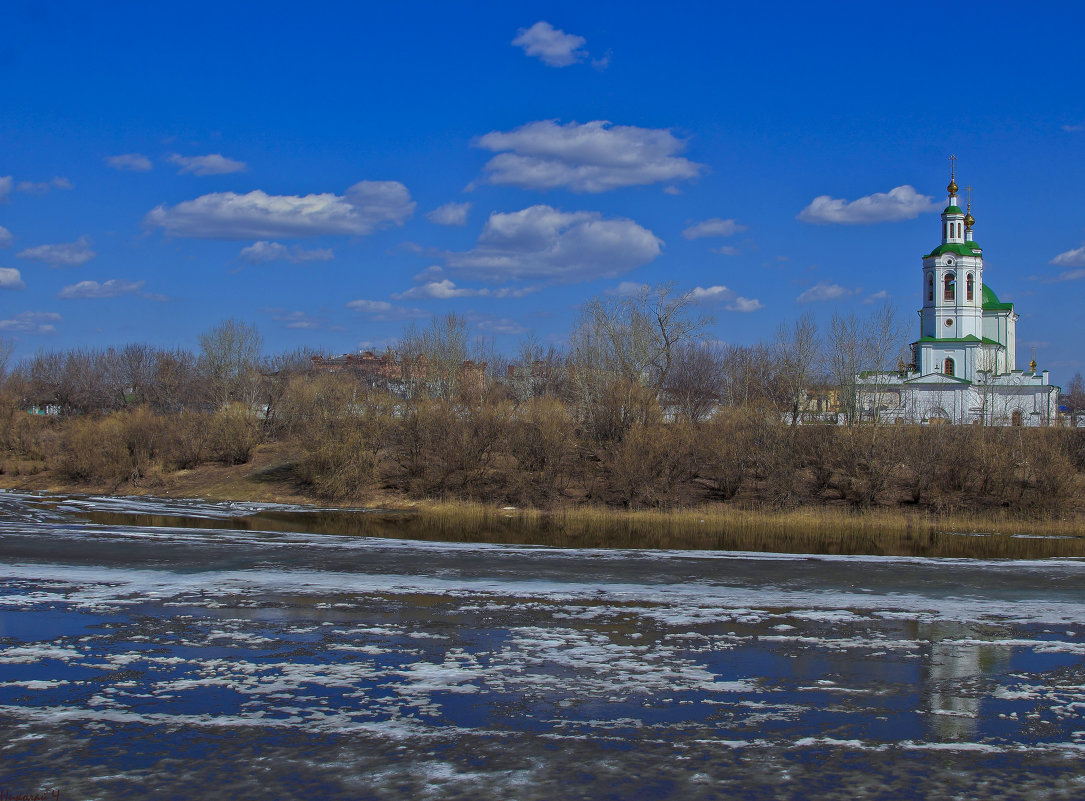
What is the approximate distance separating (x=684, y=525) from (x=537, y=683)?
19.2 meters

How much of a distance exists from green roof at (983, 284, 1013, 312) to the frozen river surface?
78.1 m

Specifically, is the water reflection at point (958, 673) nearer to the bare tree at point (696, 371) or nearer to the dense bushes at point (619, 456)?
the dense bushes at point (619, 456)

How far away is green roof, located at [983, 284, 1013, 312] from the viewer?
87.6 metres

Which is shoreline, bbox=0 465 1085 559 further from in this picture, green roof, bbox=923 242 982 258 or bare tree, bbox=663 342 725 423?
green roof, bbox=923 242 982 258

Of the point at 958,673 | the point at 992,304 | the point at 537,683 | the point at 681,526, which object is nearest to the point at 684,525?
the point at 681,526

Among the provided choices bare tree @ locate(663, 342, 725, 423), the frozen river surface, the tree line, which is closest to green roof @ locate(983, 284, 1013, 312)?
bare tree @ locate(663, 342, 725, 423)

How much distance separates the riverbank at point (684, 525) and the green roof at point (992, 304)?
2557 inches

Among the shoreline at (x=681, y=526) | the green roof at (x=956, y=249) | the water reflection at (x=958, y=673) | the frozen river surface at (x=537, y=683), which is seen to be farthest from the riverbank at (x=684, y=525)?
the green roof at (x=956, y=249)

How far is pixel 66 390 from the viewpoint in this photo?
72.1 meters

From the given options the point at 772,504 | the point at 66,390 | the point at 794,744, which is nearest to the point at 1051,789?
the point at 794,744

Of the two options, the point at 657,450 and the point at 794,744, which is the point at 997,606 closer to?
the point at 794,744

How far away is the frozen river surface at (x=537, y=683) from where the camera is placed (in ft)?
24.9

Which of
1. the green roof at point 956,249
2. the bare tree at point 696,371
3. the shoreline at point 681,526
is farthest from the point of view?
the green roof at point 956,249

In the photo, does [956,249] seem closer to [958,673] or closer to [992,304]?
[992,304]
